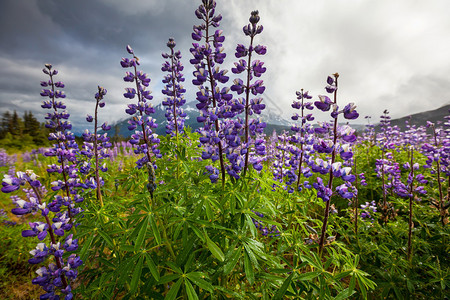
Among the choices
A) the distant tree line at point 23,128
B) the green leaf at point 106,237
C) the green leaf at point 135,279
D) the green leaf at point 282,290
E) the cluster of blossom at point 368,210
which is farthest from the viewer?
the distant tree line at point 23,128

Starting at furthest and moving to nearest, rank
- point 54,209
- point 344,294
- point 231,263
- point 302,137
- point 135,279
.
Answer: point 302,137 → point 54,209 → point 344,294 → point 231,263 → point 135,279

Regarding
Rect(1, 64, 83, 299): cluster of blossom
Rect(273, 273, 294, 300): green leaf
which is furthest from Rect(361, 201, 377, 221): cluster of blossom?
Rect(1, 64, 83, 299): cluster of blossom

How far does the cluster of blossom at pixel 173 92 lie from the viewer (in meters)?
3.68

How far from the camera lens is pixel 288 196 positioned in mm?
2852

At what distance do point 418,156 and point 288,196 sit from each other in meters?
6.39

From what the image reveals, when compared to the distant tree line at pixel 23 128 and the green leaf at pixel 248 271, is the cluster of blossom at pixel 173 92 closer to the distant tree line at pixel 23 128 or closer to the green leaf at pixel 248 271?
the green leaf at pixel 248 271

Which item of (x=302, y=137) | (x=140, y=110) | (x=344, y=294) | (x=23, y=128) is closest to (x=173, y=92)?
(x=140, y=110)

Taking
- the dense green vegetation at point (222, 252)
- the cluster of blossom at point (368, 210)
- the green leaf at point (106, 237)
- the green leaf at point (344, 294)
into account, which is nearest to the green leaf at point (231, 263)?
the dense green vegetation at point (222, 252)

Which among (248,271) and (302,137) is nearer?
(248,271)

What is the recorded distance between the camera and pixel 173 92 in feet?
12.1

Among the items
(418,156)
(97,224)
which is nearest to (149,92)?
(97,224)

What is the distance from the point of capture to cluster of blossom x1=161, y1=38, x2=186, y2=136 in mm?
3682

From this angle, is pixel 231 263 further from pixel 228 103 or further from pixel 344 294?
pixel 228 103

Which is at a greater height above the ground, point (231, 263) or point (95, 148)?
point (95, 148)
